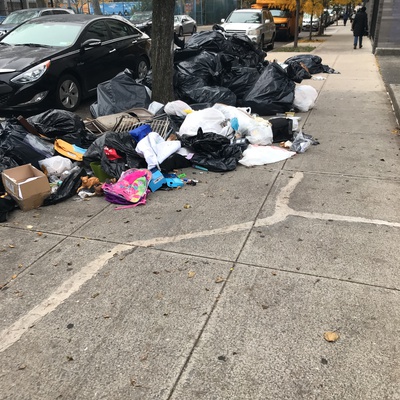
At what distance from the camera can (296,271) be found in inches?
126

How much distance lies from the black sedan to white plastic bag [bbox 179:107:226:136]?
282 cm

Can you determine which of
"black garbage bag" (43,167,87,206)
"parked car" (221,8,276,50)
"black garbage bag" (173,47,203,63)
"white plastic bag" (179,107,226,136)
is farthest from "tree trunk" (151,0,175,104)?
"parked car" (221,8,276,50)

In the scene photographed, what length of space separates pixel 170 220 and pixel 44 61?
15.2ft

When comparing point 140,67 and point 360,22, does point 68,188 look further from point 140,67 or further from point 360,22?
point 360,22

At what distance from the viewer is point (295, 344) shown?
250cm

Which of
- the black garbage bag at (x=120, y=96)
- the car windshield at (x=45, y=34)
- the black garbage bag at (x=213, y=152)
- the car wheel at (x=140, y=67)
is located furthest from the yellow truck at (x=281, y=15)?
the black garbage bag at (x=213, y=152)

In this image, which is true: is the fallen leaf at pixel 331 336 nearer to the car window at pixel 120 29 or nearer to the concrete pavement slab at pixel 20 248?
the concrete pavement slab at pixel 20 248

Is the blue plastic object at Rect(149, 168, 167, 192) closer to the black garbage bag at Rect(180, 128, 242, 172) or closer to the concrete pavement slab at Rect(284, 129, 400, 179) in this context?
the black garbage bag at Rect(180, 128, 242, 172)

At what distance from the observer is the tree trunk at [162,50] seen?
677 centimetres

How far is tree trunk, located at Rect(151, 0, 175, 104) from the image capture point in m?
6.77

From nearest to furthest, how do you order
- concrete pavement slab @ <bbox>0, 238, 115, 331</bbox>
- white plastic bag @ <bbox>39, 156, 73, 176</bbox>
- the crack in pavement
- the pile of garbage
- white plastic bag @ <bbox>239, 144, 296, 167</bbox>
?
the crack in pavement, concrete pavement slab @ <bbox>0, 238, 115, 331</bbox>, the pile of garbage, white plastic bag @ <bbox>39, 156, 73, 176</bbox>, white plastic bag @ <bbox>239, 144, 296, 167</bbox>

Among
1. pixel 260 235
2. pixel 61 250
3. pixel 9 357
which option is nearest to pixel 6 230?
pixel 61 250

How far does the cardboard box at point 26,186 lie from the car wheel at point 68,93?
329 cm

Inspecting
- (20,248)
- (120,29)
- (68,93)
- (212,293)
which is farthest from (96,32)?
(212,293)
